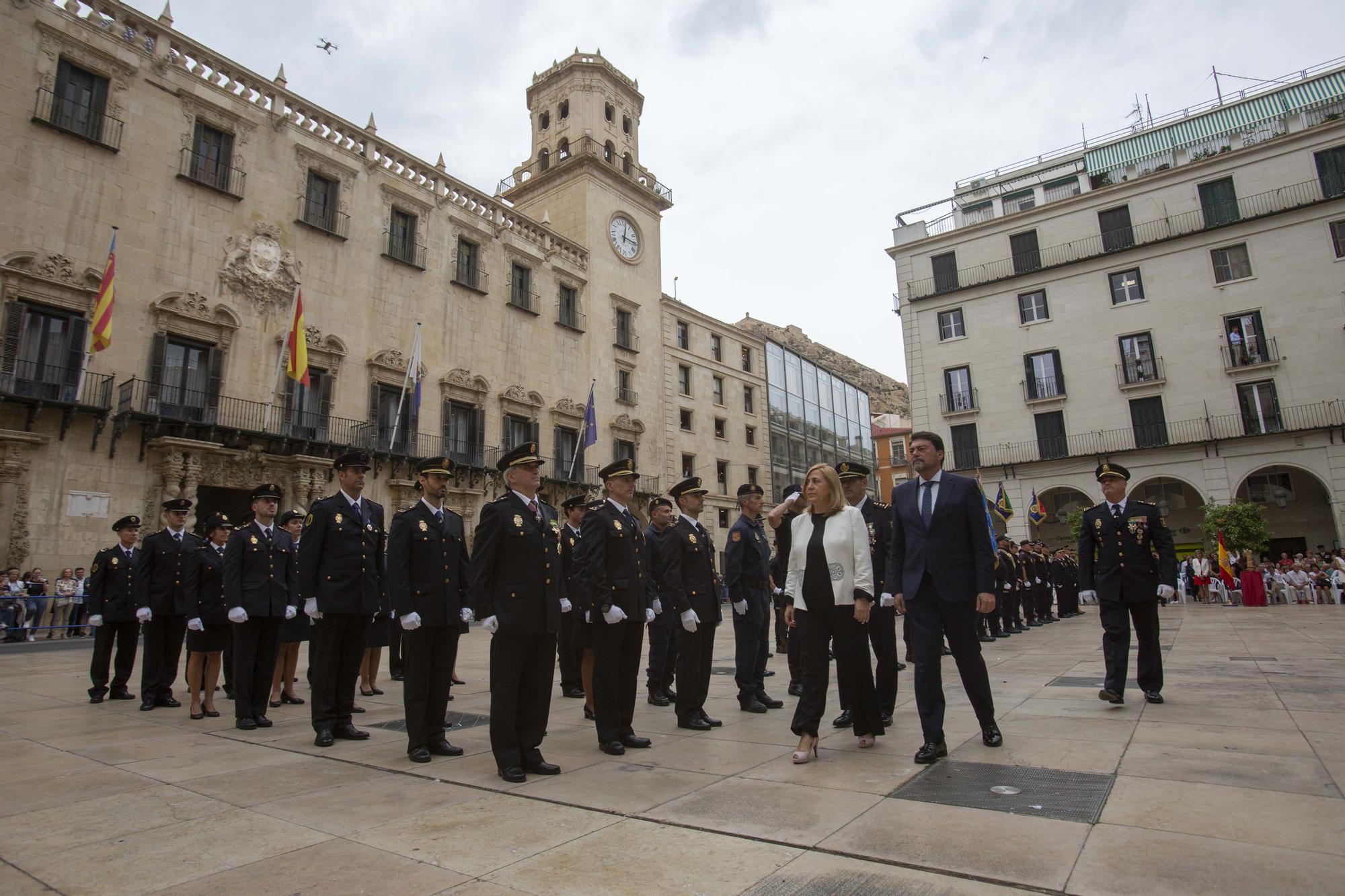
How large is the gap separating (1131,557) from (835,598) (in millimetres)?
3456

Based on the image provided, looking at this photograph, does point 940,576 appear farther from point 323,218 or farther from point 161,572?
point 323,218

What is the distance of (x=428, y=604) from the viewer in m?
5.35

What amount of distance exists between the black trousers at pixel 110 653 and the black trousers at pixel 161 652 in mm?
312

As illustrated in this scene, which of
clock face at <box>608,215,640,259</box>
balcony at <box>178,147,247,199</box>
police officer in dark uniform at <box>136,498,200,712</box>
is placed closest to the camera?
police officer in dark uniform at <box>136,498,200,712</box>

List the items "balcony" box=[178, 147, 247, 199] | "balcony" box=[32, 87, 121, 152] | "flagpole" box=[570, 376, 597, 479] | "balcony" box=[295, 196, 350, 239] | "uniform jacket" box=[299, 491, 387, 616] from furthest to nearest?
"flagpole" box=[570, 376, 597, 479] < "balcony" box=[295, 196, 350, 239] < "balcony" box=[178, 147, 247, 199] < "balcony" box=[32, 87, 121, 152] < "uniform jacket" box=[299, 491, 387, 616]

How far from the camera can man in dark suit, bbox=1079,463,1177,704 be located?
20.3 ft

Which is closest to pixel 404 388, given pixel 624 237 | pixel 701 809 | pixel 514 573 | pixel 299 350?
pixel 299 350

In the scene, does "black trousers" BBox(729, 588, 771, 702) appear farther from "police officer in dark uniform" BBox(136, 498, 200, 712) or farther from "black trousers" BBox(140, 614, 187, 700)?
"black trousers" BBox(140, 614, 187, 700)

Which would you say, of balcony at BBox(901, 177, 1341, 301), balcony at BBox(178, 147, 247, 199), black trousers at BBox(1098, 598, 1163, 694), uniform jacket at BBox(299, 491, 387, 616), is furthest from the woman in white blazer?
balcony at BBox(901, 177, 1341, 301)

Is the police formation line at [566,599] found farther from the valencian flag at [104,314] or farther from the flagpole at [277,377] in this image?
the flagpole at [277,377]

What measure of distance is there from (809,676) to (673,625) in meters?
2.73

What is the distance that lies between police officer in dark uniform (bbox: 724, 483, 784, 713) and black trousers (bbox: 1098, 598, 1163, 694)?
9.37 ft

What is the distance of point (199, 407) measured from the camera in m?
20.1

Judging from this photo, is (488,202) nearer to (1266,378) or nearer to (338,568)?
(338,568)
